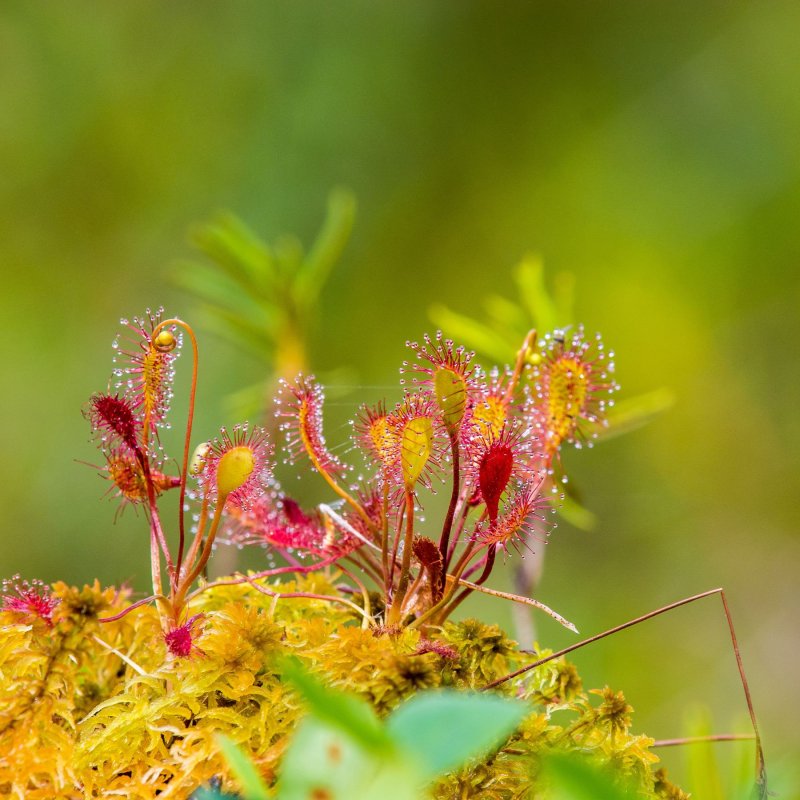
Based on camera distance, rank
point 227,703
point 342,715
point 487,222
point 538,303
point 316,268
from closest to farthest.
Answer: point 342,715
point 227,703
point 538,303
point 316,268
point 487,222

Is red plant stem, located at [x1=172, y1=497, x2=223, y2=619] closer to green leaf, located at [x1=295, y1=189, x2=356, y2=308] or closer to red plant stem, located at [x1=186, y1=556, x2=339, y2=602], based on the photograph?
red plant stem, located at [x1=186, y1=556, x2=339, y2=602]

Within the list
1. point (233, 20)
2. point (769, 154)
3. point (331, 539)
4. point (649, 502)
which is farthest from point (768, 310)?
point (331, 539)

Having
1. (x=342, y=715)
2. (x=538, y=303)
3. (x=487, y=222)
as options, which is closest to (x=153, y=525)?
(x=342, y=715)

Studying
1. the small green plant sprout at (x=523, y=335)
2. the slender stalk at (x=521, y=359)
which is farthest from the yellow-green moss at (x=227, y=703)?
the small green plant sprout at (x=523, y=335)

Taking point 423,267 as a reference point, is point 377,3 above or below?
above

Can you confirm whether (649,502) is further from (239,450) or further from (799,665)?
(239,450)

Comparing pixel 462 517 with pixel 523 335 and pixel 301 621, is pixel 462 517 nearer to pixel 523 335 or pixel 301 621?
pixel 301 621
